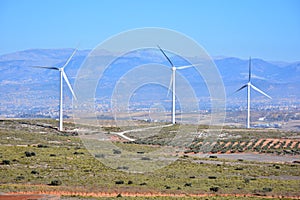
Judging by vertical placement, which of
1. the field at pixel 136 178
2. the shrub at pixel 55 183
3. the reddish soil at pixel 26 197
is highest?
the reddish soil at pixel 26 197

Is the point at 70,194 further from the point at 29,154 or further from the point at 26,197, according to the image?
the point at 29,154

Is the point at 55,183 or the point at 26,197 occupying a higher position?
the point at 26,197

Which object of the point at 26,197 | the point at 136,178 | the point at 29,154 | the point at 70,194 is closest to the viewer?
the point at 26,197

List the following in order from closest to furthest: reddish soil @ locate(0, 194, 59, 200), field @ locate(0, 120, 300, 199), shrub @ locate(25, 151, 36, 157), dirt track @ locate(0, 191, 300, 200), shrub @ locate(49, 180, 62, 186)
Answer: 1. reddish soil @ locate(0, 194, 59, 200)
2. dirt track @ locate(0, 191, 300, 200)
3. field @ locate(0, 120, 300, 199)
4. shrub @ locate(49, 180, 62, 186)
5. shrub @ locate(25, 151, 36, 157)

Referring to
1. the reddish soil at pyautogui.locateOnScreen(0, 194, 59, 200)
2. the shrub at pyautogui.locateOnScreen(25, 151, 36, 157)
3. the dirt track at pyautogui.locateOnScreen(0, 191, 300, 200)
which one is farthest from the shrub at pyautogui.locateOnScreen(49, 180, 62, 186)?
the shrub at pyautogui.locateOnScreen(25, 151, 36, 157)

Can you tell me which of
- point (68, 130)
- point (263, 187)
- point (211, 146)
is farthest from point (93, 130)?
point (263, 187)

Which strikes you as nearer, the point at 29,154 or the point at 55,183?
the point at 55,183

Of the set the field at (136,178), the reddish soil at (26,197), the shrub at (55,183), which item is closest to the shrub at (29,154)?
the field at (136,178)

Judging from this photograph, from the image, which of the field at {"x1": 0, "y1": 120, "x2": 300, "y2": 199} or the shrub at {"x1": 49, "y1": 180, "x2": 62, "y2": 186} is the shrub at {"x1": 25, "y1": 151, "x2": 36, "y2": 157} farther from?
the shrub at {"x1": 49, "y1": 180, "x2": 62, "y2": 186}

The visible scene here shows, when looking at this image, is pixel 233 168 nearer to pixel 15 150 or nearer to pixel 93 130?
pixel 15 150

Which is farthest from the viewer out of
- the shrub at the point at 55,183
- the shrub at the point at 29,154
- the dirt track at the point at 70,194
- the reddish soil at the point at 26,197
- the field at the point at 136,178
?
the shrub at the point at 29,154

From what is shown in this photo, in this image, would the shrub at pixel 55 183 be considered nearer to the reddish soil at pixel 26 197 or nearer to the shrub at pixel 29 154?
the reddish soil at pixel 26 197

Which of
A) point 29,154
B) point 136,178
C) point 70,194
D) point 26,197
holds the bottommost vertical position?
point 136,178

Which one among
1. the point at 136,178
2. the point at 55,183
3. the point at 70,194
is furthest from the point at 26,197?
the point at 136,178
